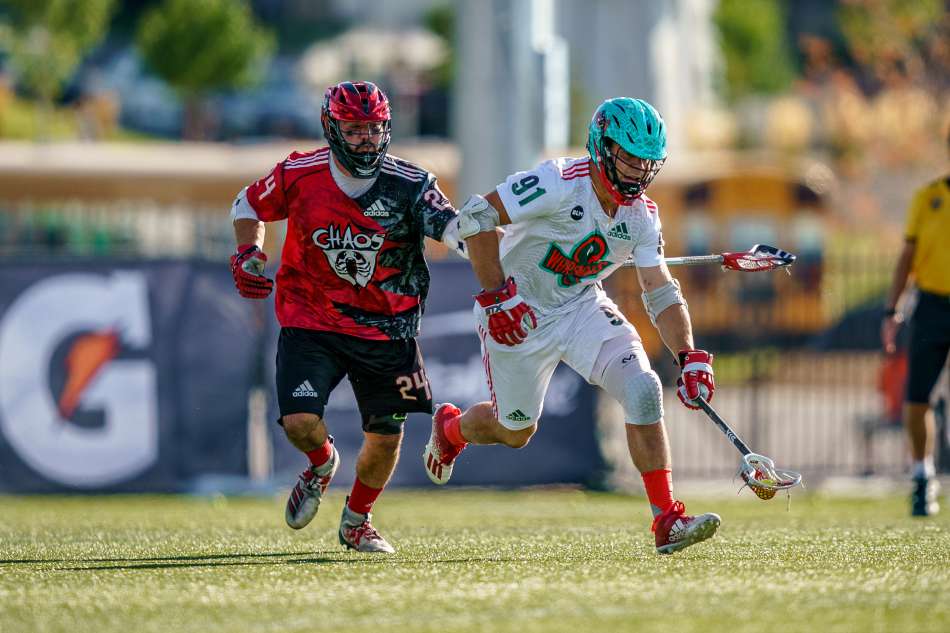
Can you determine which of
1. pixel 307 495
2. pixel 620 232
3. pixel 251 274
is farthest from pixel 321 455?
pixel 620 232

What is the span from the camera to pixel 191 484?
41.6ft

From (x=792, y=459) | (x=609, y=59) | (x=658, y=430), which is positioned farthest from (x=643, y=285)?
(x=609, y=59)

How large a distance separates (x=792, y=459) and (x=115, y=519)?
8.13 meters

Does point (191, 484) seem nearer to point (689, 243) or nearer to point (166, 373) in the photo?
point (166, 373)

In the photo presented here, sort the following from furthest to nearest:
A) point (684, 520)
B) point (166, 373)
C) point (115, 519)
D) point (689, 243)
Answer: point (689, 243)
point (166, 373)
point (115, 519)
point (684, 520)

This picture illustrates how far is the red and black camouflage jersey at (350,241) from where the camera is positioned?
7.44 m

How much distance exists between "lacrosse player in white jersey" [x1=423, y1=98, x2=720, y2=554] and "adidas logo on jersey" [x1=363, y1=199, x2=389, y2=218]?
48 cm

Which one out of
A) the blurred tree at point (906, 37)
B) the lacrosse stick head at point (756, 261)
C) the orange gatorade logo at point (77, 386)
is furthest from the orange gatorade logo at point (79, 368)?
the blurred tree at point (906, 37)

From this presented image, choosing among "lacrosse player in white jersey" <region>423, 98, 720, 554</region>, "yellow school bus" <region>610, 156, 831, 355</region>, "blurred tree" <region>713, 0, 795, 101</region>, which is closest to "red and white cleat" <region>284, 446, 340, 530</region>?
"lacrosse player in white jersey" <region>423, 98, 720, 554</region>

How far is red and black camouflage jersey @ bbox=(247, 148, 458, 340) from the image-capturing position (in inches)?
293

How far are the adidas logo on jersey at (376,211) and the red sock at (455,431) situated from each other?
4.35 ft

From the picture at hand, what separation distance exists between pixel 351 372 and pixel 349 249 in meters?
0.64

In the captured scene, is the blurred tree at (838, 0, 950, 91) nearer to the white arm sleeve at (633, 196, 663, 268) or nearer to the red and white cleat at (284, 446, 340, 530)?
the white arm sleeve at (633, 196, 663, 268)

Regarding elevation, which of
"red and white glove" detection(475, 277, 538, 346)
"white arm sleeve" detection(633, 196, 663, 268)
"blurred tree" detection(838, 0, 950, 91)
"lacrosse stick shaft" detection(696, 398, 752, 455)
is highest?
"blurred tree" detection(838, 0, 950, 91)
